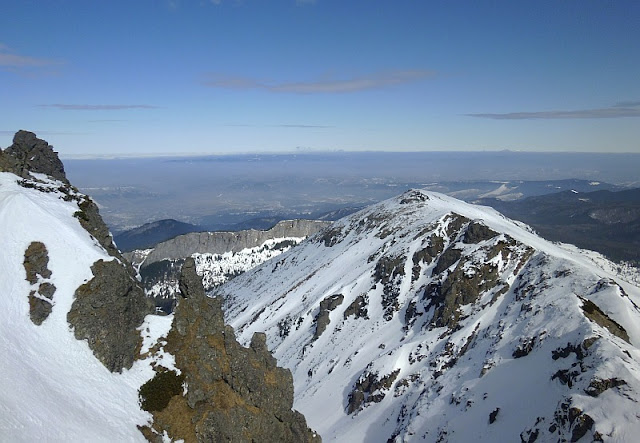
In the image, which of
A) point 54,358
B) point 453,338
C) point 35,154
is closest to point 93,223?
point 54,358

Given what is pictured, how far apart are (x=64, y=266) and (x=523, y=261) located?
253 ft

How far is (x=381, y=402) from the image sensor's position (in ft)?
215

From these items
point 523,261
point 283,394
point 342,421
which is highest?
point 523,261

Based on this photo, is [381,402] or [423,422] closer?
[423,422]

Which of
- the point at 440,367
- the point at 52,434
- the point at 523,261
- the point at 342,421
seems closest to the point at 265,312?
the point at 342,421

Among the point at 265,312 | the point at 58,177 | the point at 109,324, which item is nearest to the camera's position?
the point at 109,324

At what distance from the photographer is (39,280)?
125 feet

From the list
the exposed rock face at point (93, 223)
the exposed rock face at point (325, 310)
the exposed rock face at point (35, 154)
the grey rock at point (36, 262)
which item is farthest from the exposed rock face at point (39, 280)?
the exposed rock face at point (325, 310)

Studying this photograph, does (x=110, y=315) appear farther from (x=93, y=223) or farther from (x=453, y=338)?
(x=453, y=338)

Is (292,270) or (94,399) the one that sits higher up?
(94,399)

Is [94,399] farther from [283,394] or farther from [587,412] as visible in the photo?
[587,412]

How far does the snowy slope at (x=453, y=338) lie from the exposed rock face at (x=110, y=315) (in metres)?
38.7

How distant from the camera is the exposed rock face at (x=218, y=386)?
35.0m

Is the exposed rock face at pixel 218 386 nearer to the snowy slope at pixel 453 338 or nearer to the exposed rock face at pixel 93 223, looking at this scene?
the exposed rock face at pixel 93 223
